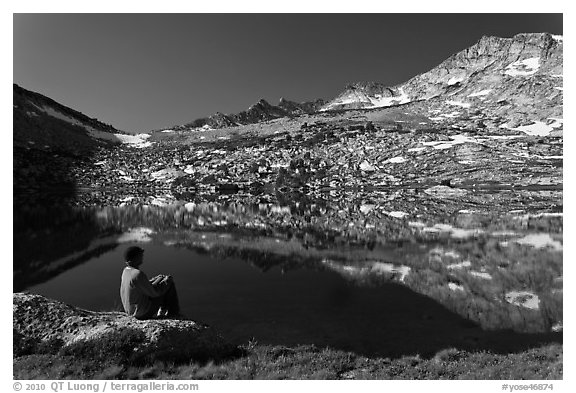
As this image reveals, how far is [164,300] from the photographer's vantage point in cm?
1334

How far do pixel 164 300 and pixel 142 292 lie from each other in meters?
1.10

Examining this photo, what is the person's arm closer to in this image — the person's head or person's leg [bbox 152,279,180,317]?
person's leg [bbox 152,279,180,317]

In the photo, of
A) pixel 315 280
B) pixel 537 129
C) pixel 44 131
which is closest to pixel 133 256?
pixel 315 280

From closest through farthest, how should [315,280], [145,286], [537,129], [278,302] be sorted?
1. [145,286]
2. [278,302]
3. [315,280]
4. [537,129]

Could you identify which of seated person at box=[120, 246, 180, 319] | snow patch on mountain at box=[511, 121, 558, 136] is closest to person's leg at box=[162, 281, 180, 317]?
seated person at box=[120, 246, 180, 319]

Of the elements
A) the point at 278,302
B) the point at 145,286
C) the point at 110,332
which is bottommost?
the point at 278,302

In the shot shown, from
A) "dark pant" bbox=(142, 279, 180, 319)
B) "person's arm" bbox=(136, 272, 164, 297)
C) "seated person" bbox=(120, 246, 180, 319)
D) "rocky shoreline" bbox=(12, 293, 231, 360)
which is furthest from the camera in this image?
"dark pant" bbox=(142, 279, 180, 319)

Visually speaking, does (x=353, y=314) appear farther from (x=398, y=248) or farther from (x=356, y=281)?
(x=398, y=248)

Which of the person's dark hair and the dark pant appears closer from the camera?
the person's dark hair

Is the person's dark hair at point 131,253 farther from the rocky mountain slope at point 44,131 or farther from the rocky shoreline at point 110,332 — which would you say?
the rocky mountain slope at point 44,131

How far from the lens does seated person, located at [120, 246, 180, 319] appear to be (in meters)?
12.1

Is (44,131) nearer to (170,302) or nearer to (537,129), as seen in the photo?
(170,302)

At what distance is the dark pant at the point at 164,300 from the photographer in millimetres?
12953
